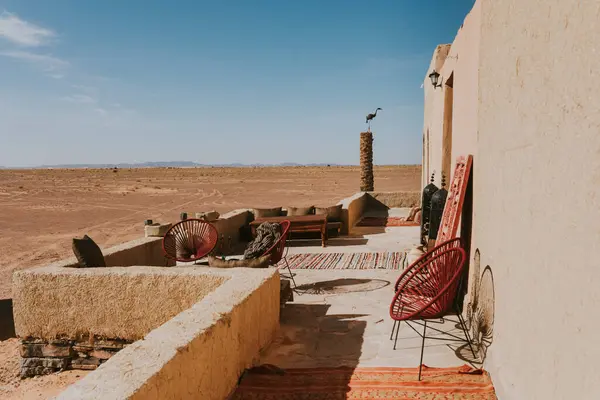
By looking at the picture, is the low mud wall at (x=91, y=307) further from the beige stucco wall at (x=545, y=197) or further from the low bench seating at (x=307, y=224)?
the low bench seating at (x=307, y=224)

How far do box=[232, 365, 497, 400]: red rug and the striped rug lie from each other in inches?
175

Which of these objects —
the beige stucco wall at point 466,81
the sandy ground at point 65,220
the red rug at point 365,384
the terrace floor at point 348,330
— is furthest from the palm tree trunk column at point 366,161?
the red rug at point 365,384

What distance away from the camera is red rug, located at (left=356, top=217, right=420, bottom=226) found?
1373cm

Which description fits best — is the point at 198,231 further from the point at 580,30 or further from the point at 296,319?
the point at 580,30

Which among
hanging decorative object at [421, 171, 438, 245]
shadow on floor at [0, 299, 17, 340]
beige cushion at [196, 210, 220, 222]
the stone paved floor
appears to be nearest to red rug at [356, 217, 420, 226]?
hanging decorative object at [421, 171, 438, 245]

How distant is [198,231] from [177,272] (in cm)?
283

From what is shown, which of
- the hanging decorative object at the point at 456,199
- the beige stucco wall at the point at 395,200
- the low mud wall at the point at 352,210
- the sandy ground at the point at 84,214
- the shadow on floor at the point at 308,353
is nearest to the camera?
the shadow on floor at the point at 308,353

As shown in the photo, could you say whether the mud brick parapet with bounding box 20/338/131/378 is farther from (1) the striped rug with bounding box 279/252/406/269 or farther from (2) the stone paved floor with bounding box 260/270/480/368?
(1) the striped rug with bounding box 279/252/406/269

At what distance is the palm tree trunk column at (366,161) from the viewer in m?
20.1

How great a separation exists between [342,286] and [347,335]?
2191 millimetres

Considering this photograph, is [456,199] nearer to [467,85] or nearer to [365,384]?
[467,85]

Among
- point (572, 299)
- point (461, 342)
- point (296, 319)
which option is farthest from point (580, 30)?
point (296, 319)

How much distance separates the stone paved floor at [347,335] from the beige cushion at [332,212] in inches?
190

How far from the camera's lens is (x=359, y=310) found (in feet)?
18.7
